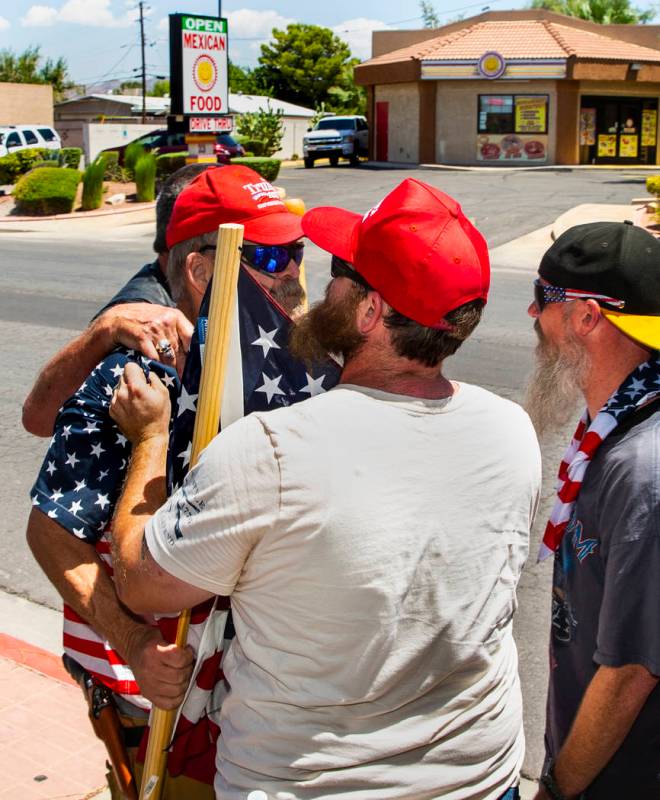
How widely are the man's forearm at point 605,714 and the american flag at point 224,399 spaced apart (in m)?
0.74

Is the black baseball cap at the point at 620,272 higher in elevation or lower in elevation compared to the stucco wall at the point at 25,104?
lower

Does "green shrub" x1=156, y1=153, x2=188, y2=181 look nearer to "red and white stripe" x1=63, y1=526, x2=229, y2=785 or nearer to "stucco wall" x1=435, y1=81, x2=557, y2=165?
"stucco wall" x1=435, y1=81, x2=557, y2=165

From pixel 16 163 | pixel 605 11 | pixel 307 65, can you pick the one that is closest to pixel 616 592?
pixel 16 163

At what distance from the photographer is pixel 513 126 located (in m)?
38.7

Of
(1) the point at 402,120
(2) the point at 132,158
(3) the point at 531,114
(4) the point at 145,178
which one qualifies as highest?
(3) the point at 531,114

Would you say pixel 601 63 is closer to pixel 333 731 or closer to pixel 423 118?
pixel 423 118

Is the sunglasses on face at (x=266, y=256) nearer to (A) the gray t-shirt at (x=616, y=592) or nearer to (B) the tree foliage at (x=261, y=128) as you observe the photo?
(A) the gray t-shirt at (x=616, y=592)

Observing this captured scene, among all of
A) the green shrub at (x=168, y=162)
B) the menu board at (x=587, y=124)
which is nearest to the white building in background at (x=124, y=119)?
the green shrub at (x=168, y=162)

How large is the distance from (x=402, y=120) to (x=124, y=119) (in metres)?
21.9

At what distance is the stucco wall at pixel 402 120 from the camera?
129 feet

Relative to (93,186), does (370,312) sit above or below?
below

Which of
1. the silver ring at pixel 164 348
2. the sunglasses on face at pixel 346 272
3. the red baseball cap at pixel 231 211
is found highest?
the red baseball cap at pixel 231 211

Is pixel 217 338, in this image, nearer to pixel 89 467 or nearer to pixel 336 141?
pixel 89 467

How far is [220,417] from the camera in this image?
198 cm
